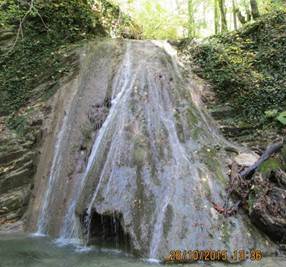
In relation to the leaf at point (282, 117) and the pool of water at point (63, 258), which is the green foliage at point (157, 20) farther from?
the pool of water at point (63, 258)

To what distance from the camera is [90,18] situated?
12.8 m

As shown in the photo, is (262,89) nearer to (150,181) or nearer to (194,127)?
(194,127)

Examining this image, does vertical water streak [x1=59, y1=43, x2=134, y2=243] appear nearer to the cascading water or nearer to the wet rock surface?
the cascading water

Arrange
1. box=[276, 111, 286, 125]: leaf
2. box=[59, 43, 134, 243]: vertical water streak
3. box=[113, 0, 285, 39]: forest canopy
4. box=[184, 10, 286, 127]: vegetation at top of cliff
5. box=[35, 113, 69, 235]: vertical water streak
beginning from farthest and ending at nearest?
box=[113, 0, 285, 39]: forest canopy → box=[184, 10, 286, 127]: vegetation at top of cliff → box=[276, 111, 286, 125]: leaf → box=[35, 113, 69, 235]: vertical water streak → box=[59, 43, 134, 243]: vertical water streak

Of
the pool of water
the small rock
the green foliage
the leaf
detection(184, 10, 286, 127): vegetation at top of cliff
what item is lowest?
the pool of water

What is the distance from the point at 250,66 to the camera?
10406 millimetres

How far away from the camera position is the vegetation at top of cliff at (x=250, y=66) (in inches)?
380

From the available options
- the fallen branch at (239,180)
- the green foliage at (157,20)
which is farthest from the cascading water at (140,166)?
the green foliage at (157,20)

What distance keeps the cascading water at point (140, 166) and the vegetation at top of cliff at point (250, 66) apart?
3.43 ft

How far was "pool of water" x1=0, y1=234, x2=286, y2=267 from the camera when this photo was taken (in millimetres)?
5809

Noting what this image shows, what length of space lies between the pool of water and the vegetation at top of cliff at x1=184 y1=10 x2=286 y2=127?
14.6ft
